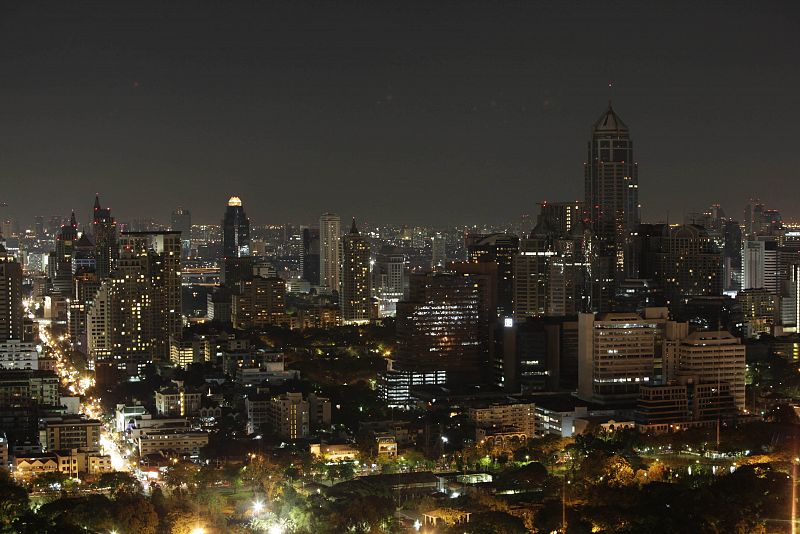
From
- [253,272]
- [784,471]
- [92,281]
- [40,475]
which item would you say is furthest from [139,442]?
[253,272]

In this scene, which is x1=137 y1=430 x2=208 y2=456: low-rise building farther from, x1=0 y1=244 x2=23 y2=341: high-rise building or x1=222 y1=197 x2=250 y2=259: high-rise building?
x1=222 y1=197 x2=250 y2=259: high-rise building

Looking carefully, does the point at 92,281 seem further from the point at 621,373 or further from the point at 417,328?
the point at 621,373

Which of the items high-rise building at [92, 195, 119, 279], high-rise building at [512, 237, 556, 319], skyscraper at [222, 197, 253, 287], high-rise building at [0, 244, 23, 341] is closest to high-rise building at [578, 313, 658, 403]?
high-rise building at [512, 237, 556, 319]

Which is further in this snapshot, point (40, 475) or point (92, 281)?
point (92, 281)

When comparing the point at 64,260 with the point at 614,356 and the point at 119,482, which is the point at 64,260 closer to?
the point at 614,356

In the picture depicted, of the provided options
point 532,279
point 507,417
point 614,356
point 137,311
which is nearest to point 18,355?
point 137,311

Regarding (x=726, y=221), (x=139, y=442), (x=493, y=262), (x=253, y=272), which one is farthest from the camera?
(x=726, y=221)

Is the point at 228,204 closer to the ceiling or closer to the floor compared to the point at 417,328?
closer to the ceiling
